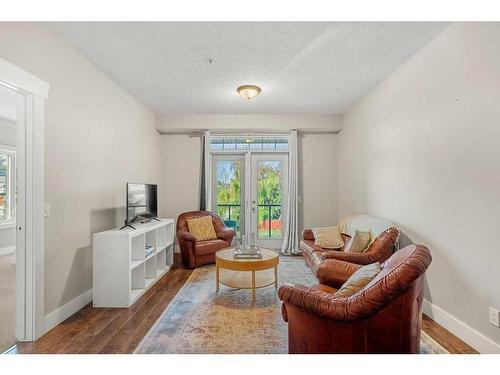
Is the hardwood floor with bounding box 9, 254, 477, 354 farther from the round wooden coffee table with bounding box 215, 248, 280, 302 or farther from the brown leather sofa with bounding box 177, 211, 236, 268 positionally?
the brown leather sofa with bounding box 177, 211, 236, 268

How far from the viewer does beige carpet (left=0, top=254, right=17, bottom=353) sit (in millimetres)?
2383

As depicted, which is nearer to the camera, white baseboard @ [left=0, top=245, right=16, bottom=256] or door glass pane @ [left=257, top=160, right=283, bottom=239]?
white baseboard @ [left=0, top=245, right=16, bottom=256]

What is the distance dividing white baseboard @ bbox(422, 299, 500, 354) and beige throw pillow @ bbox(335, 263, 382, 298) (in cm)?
108

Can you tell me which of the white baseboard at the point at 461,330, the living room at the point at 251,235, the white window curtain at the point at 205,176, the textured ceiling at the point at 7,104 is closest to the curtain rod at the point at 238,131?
the white window curtain at the point at 205,176

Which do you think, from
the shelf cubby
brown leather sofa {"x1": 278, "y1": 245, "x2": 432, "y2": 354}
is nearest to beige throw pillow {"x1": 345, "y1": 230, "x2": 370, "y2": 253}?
brown leather sofa {"x1": 278, "y1": 245, "x2": 432, "y2": 354}

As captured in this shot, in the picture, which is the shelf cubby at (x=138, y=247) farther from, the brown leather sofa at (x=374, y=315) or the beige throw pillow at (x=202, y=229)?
the brown leather sofa at (x=374, y=315)

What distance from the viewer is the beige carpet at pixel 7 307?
2.38 m

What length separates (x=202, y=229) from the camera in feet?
16.3

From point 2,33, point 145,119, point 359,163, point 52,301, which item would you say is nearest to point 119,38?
point 2,33

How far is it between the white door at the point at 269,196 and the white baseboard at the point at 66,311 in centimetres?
344

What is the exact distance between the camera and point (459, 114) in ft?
7.92

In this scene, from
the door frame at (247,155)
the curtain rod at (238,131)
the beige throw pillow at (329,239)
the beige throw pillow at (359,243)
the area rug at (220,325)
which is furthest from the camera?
the door frame at (247,155)

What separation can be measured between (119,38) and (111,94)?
3.88 ft

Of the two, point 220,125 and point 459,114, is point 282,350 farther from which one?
point 220,125
